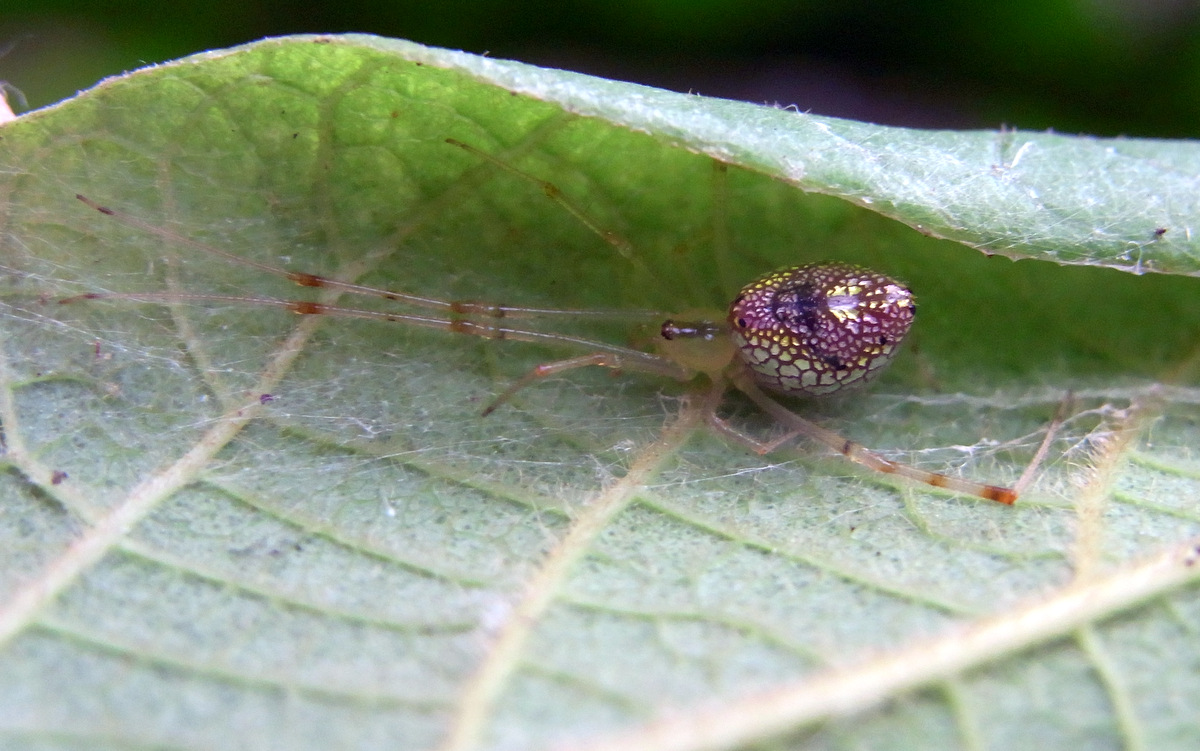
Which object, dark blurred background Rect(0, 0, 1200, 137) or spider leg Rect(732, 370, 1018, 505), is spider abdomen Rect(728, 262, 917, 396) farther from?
dark blurred background Rect(0, 0, 1200, 137)

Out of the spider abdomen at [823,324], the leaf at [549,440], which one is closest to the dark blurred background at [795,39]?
the spider abdomen at [823,324]

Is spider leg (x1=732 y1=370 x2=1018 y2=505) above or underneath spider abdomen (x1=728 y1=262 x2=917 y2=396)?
underneath

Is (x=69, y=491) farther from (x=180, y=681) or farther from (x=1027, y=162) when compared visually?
(x=1027, y=162)

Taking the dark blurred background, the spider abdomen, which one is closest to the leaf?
the spider abdomen

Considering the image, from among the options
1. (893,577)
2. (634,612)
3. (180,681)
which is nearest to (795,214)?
(893,577)

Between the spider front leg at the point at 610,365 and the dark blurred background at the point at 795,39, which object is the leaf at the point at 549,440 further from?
the dark blurred background at the point at 795,39

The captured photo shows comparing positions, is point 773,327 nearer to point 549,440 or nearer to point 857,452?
point 857,452

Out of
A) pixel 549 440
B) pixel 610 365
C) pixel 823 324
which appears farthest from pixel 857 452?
pixel 549 440
